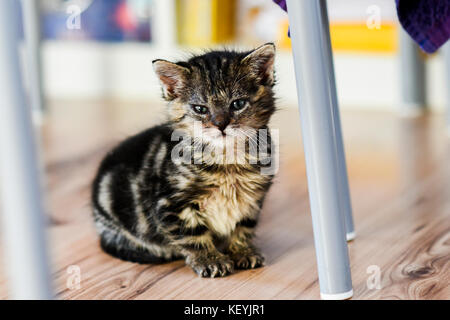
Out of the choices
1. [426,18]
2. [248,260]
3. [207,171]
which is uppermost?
[426,18]

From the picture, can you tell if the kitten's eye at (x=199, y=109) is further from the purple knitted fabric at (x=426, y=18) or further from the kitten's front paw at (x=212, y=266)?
the purple knitted fabric at (x=426, y=18)

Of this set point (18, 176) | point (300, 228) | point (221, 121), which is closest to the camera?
point (18, 176)

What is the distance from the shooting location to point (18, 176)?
77 centimetres

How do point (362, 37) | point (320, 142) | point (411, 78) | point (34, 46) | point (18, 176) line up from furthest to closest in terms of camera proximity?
point (362, 37) < point (411, 78) < point (34, 46) < point (320, 142) < point (18, 176)

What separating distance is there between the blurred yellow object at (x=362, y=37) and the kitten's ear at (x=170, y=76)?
5.81 feet

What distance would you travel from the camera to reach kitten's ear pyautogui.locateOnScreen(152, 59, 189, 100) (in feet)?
3.82

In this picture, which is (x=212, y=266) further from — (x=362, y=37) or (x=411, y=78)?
(x=362, y=37)

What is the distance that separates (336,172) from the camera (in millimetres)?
991

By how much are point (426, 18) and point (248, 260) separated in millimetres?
547

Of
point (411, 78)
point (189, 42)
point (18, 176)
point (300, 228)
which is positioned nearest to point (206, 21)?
point (189, 42)

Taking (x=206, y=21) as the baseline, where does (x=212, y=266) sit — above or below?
below

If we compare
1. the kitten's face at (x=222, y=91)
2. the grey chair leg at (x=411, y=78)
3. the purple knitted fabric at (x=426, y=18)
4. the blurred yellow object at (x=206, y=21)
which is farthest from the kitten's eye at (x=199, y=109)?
the blurred yellow object at (x=206, y=21)

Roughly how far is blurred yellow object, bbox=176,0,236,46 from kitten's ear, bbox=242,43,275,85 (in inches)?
75.0
